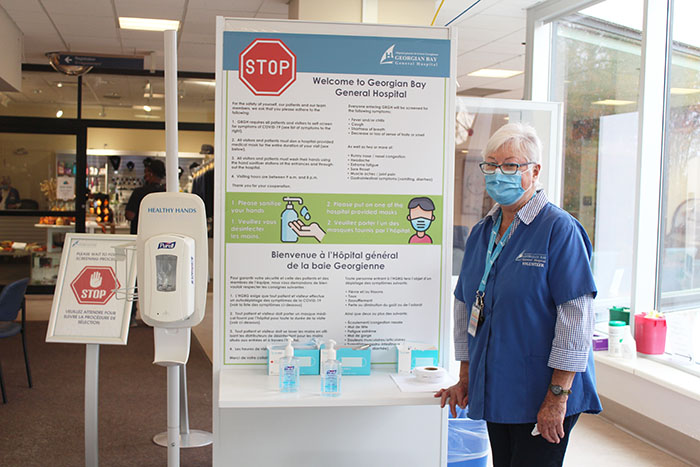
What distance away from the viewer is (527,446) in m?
1.99

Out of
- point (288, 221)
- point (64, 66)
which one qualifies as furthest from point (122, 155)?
point (288, 221)

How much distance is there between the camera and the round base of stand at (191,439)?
12.4ft

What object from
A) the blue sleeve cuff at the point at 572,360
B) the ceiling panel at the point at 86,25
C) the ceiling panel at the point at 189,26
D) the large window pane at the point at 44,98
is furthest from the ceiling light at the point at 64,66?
the blue sleeve cuff at the point at 572,360

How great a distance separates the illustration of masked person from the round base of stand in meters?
2.12

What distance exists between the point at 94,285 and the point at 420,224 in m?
1.81

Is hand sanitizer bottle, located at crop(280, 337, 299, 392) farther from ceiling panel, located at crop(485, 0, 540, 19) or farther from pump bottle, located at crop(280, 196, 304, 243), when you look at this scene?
ceiling panel, located at crop(485, 0, 540, 19)

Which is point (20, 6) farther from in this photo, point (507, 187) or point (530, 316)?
point (530, 316)

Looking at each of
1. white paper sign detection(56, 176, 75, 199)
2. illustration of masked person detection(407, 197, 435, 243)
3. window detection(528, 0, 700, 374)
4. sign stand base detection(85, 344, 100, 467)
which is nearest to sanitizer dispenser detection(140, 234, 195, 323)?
illustration of masked person detection(407, 197, 435, 243)

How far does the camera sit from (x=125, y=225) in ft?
31.1

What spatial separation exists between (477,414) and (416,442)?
1.93 feet

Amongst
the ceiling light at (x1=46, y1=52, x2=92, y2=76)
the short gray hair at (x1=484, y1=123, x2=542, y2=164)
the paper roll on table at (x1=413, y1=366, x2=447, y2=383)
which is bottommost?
the paper roll on table at (x1=413, y1=366, x2=447, y2=383)

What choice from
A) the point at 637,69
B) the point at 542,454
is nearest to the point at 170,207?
the point at 542,454

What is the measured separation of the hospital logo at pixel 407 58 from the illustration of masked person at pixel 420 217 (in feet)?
1.71

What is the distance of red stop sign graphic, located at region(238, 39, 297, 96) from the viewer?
2.39 metres
